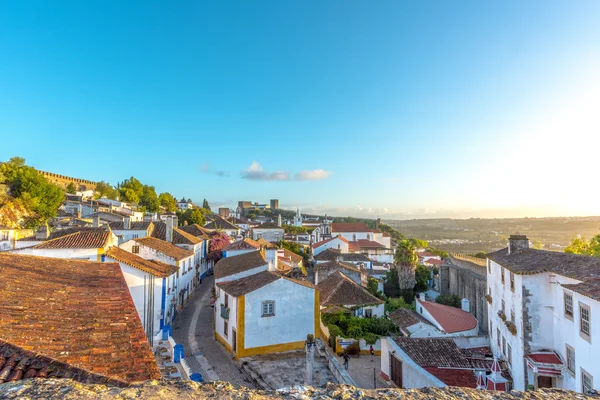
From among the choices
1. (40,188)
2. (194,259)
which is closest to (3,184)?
(40,188)

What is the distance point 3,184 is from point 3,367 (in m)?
54.9

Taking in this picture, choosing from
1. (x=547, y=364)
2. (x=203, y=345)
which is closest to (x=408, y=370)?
(x=547, y=364)

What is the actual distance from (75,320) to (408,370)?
557 inches

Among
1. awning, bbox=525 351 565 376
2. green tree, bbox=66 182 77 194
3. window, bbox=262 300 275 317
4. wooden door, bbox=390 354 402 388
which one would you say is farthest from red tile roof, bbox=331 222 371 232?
awning, bbox=525 351 565 376

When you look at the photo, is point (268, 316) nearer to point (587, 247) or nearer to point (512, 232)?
point (587, 247)

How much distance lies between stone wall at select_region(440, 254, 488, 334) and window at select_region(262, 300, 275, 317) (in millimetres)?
17579

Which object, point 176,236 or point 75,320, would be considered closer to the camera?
point 75,320

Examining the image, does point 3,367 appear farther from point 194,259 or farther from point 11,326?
point 194,259

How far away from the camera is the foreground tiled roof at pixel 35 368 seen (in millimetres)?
3820

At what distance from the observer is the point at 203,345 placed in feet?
69.3

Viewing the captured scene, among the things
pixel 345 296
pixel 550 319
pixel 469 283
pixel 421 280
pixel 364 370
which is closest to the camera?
pixel 550 319

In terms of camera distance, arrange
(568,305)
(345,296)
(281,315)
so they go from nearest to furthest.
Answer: (568,305), (281,315), (345,296)

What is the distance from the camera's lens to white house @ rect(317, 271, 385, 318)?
25.2 m

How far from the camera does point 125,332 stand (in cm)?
556
